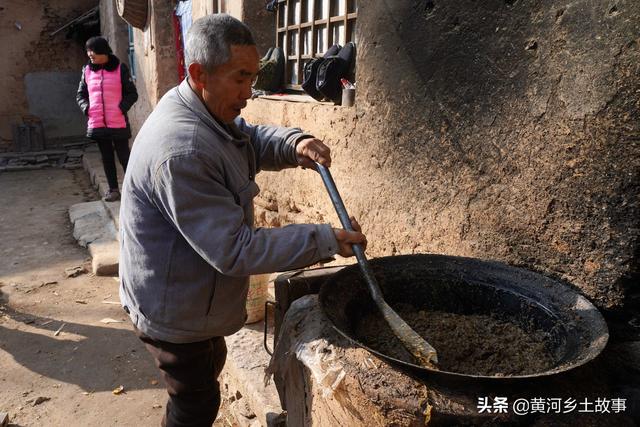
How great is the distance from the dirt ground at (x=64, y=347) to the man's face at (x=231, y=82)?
1.84 m

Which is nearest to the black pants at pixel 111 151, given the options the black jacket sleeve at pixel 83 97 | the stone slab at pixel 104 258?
the black jacket sleeve at pixel 83 97

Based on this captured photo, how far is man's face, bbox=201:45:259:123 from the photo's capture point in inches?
63.8

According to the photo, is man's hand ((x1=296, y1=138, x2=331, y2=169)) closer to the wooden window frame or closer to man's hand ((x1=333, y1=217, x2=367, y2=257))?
man's hand ((x1=333, y1=217, x2=367, y2=257))

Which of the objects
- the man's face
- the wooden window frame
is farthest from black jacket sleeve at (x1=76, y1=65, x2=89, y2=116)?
the man's face

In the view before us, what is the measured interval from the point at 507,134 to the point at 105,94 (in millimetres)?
5245

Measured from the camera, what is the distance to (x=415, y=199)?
2312 millimetres

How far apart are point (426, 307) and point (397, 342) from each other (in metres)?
0.33

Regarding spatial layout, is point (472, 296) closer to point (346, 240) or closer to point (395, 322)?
point (395, 322)

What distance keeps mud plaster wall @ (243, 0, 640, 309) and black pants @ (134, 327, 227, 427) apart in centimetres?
101

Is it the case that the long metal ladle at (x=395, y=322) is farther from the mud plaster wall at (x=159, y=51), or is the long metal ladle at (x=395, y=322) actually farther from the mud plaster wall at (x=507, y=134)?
the mud plaster wall at (x=159, y=51)

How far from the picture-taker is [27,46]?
10.7 meters

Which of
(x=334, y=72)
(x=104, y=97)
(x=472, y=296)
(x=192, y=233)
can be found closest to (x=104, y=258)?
(x=104, y=97)

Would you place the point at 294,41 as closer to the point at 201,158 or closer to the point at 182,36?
the point at 201,158

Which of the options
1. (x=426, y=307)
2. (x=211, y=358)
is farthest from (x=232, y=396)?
(x=426, y=307)
